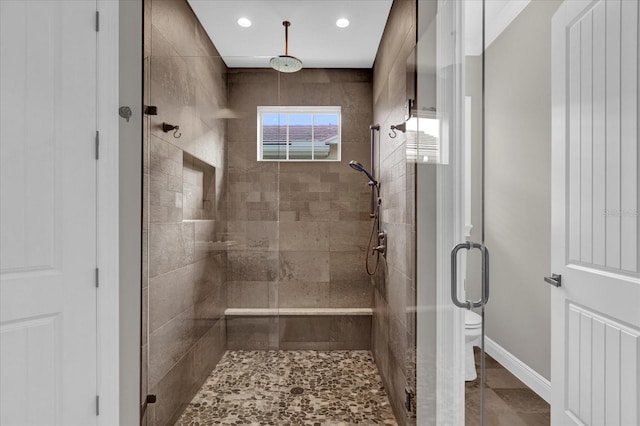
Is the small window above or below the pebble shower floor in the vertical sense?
above

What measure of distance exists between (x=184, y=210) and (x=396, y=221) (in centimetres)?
126

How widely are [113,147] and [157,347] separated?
1075 millimetres

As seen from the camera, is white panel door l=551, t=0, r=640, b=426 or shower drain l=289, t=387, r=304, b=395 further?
shower drain l=289, t=387, r=304, b=395

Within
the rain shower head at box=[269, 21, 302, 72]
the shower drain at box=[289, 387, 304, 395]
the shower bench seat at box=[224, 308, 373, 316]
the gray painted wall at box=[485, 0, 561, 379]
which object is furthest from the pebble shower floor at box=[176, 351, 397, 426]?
the rain shower head at box=[269, 21, 302, 72]

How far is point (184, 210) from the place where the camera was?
1.80 m

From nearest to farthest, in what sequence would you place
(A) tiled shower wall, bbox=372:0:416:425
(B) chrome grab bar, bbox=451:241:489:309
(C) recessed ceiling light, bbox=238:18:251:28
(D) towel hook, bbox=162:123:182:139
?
(B) chrome grab bar, bbox=451:241:489:309 → (A) tiled shower wall, bbox=372:0:416:425 → (D) towel hook, bbox=162:123:182:139 → (C) recessed ceiling light, bbox=238:18:251:28

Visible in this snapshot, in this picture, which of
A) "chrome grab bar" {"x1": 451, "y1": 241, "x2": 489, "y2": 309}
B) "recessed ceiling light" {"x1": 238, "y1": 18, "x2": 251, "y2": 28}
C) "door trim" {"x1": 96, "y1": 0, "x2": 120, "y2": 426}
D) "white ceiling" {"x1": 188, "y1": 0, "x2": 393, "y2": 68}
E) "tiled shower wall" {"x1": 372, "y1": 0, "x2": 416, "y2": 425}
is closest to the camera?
"chrome grab bar" {"x1": 451, "y1": 241, "x2": 489, "y2": 309}

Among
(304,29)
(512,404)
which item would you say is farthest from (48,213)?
(512,404)

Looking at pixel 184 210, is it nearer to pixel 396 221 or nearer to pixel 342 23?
pixel 396 221

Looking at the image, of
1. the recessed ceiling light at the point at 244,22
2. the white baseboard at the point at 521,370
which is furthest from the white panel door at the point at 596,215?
the recessed ceiling light at the point at 244,22

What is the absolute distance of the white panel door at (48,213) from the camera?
1209 mm

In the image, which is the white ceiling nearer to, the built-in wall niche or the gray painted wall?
the built-in wall niche

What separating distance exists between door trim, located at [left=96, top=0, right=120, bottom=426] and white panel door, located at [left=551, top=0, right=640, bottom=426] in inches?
85.2

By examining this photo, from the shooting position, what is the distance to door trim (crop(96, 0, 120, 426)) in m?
1.47
